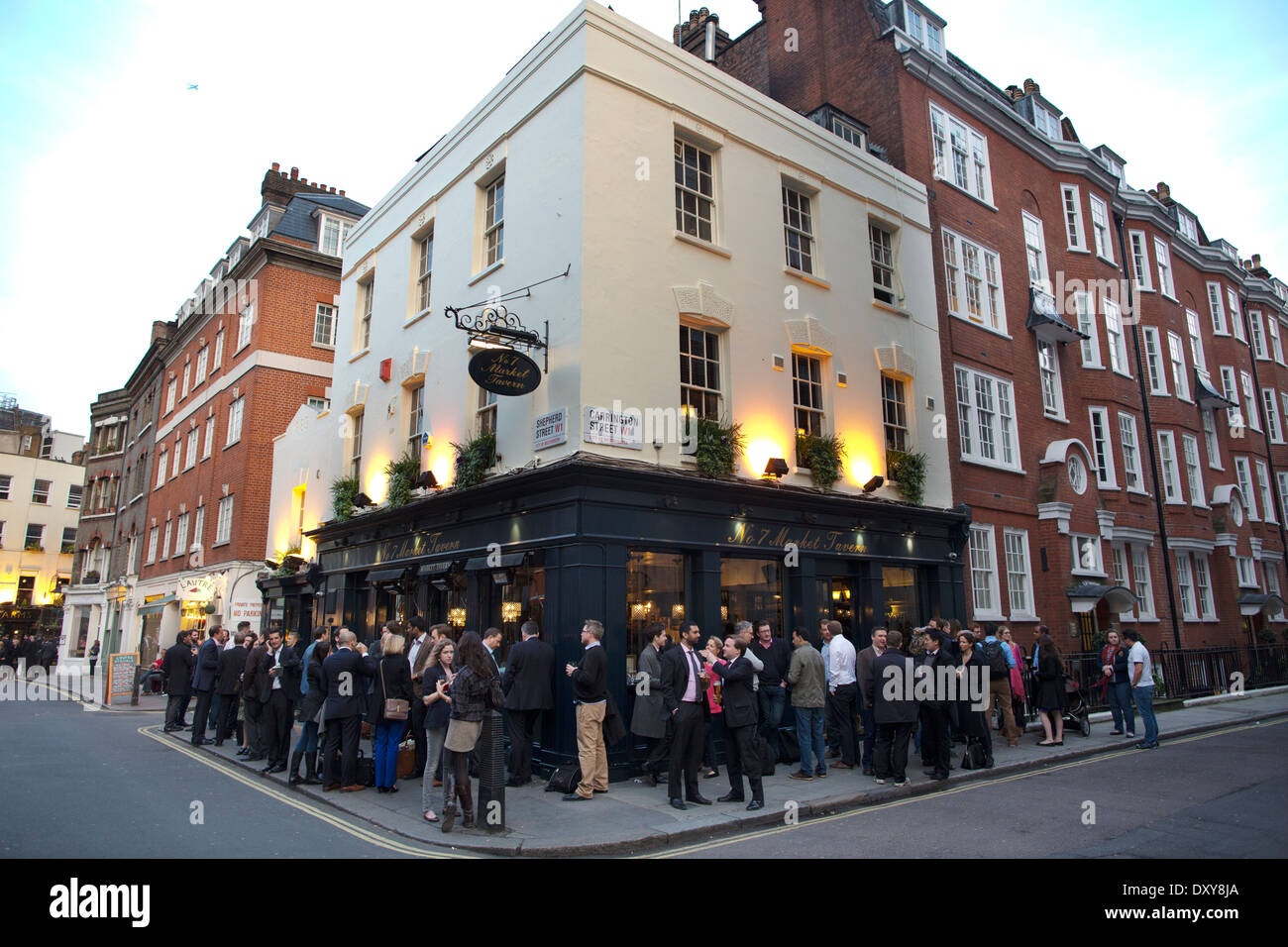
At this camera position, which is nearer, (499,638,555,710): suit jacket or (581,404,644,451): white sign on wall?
(499,638,555,710): suit jacket

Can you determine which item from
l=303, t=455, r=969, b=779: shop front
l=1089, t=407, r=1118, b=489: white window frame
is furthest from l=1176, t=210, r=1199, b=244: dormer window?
l=303, t=455, r=969, b=779: shop front

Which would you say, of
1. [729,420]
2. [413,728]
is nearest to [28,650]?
[413,728]

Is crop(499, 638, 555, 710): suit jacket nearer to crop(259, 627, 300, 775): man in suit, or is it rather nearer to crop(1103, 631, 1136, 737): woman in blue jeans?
crop(259, 627, 300, 775): man in suit

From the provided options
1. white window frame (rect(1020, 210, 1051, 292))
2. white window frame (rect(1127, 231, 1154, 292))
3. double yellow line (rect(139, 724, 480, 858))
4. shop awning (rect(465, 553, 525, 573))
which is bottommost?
double yellow line (rect(139, 724, 480, 858))

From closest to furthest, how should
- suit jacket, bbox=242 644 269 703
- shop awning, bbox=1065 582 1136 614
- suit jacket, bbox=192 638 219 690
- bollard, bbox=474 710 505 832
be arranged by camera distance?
bollard, bbox=474 710 505 832, suit jacket, bbox=242 644 269 703, suit jacket, bbox=192 638 219 690, shop awning, bbox=1065 582 1136 614

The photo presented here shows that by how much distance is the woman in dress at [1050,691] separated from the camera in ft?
42.1

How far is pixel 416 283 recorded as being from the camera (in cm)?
1638

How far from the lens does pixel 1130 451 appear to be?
22.4 metres

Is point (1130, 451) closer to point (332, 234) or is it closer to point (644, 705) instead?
point (644, 705)

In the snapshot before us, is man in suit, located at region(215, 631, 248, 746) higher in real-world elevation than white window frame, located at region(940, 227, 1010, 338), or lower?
lower

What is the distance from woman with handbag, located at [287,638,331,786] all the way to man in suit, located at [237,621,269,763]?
166 centimetres

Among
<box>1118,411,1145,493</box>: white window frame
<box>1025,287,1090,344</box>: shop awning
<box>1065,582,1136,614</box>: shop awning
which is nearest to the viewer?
<box>1065,582,1136,614</box>: shop awning

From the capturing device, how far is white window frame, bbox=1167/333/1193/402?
82.6ft
